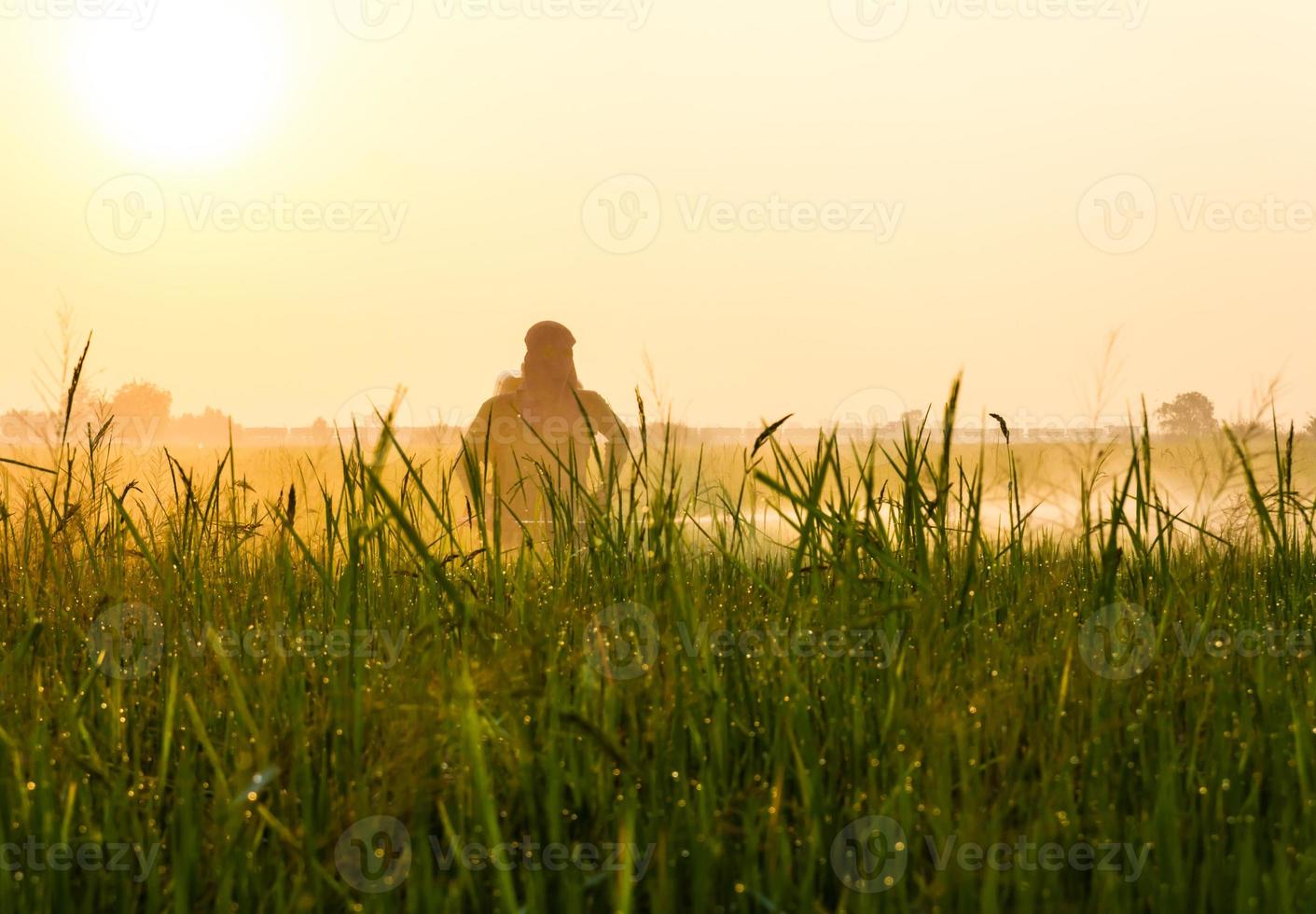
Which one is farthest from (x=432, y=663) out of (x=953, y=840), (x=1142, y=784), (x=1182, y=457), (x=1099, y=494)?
(x=1182, y=457)

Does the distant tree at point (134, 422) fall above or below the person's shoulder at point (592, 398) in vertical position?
below

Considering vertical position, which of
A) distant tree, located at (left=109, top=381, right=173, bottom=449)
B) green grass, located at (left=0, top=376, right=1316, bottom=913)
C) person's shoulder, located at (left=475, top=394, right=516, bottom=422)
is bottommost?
green grass, located at (left=0, top=376, right=1316, bottom=913)

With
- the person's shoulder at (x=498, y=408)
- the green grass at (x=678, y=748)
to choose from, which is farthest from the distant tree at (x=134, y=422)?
the person's shoulder at (x=498, y=408)

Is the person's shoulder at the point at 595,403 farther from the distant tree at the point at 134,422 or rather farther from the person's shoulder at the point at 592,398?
the distant tree at the point at 134,422

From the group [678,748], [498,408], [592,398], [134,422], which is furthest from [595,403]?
[678,748]

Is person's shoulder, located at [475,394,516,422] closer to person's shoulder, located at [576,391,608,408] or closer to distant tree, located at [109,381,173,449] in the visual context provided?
person's shoulder, located at [576,391,608,408]

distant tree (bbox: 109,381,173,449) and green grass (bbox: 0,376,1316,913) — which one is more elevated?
distant tree (bbox: 109,381,173,449)

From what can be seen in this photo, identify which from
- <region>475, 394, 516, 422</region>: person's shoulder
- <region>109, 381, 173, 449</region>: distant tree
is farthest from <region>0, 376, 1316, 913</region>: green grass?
<region>475, 394, 516, 422</region>: person's shoulder

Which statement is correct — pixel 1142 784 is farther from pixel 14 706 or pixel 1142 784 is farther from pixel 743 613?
pixel 14 706

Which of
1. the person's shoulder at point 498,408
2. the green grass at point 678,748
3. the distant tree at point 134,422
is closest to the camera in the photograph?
the green grass at point 678,748

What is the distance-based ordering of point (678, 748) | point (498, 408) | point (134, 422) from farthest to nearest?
point (498, 408), point (134, 422), point (678, 748)

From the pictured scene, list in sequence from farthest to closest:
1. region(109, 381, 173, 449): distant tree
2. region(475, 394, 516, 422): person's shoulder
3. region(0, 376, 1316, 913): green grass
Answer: region(475, 394, 516, 422): person's shoulder < region(109, 381, 173, 449): distant tree < region(0, 376, 1316, 913): green grass

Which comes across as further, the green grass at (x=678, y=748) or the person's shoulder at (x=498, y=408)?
the person's shoulder at (x=498, y=408)

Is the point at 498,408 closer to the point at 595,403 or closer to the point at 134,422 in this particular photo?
the point at 595,403
